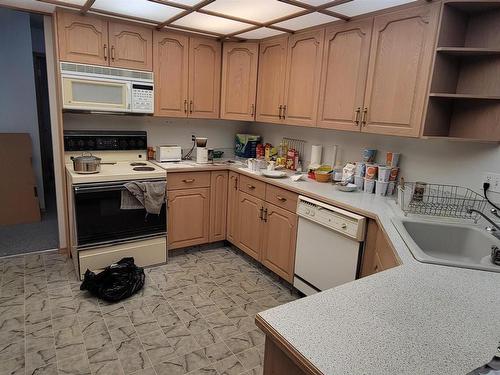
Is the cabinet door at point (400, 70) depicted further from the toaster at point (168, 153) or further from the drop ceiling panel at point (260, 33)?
the toaster at point (168, 153)

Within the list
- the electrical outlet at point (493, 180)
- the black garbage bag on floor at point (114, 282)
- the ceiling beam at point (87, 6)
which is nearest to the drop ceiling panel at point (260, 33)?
the ceiling beam at point (87, 6)

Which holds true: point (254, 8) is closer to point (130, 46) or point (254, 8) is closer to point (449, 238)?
point (130, 46)

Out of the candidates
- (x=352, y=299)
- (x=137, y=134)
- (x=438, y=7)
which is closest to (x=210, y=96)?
(x=137, y=134)

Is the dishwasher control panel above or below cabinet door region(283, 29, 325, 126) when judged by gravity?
below

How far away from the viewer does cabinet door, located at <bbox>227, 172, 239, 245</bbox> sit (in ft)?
10.9

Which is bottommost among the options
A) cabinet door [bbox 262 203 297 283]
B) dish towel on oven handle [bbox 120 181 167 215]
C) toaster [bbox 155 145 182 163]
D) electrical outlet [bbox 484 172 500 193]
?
cabinet door [bbox 262 203 297 283]

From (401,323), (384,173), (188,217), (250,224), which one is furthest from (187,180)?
(401,323)

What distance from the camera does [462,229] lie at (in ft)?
5.70

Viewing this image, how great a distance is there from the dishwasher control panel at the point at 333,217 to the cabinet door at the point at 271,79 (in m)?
1.04

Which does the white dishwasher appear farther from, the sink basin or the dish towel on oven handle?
the dish towel on oven handle

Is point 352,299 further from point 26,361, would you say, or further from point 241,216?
point 241,216

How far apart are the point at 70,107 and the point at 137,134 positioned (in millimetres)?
687

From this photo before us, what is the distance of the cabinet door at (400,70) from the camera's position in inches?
80.4

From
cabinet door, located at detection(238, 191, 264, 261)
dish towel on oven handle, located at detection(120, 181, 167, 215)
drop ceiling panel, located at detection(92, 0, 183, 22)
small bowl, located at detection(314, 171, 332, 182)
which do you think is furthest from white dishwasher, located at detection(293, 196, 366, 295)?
drop ceiling panel, located at detection(92, 0, 183, 22)
